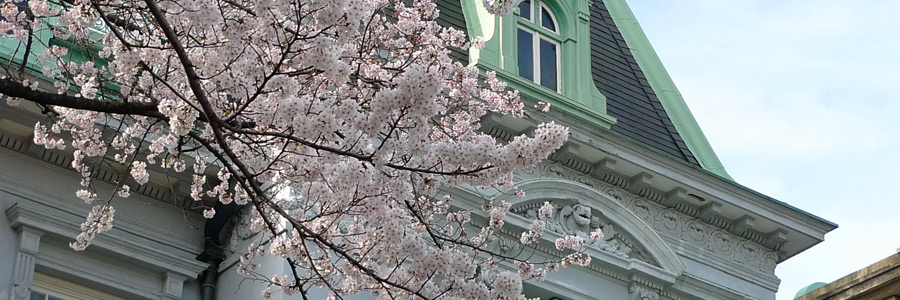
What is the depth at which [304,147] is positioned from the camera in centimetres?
1016

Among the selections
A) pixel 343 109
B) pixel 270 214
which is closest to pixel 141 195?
pixel 270 214

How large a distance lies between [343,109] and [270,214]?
11.7 feet

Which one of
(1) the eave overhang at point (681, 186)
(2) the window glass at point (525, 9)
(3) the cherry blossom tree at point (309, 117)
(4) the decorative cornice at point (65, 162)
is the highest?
(2) the window glass at point (525, 9)

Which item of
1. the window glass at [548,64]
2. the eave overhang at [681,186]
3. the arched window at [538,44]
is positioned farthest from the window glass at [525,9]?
the eave overhang at [681,186]

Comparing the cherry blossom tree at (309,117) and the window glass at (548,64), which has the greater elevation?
the window glass at (548,64)

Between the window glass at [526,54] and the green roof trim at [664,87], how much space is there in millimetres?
2697

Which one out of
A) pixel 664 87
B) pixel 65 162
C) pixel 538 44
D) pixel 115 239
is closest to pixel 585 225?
pixel 538 44

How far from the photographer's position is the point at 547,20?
19.4 metres

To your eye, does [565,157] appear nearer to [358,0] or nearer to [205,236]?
[205,236]

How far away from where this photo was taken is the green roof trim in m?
20.2

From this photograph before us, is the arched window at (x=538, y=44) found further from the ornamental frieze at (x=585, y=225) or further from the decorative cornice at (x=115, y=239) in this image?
the decorative cornice at (x=115, y=239)

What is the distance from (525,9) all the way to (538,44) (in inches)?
21.7

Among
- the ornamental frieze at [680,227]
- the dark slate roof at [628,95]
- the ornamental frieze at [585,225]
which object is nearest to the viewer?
the ornamental frieze at [585,225]

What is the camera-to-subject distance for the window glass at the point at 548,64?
18.7 metres
